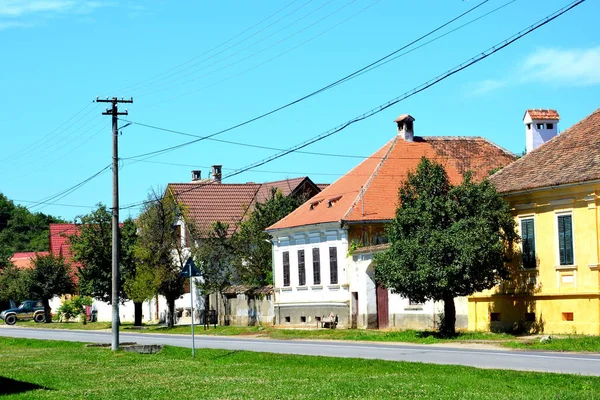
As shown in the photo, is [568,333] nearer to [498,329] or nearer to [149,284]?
[498,329]

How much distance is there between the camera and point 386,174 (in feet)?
167

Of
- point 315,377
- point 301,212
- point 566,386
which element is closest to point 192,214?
point 301,212

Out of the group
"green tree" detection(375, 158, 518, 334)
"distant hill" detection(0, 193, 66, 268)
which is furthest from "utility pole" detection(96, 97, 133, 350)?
"distant hill" detection(0, 193, 66, 268)

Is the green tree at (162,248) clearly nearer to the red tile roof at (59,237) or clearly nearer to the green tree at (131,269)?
the green tree at (131,269)

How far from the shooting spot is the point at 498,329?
3728 centimetres

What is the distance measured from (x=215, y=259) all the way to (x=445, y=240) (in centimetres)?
2496

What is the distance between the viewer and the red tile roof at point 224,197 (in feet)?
216

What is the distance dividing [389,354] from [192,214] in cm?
3882

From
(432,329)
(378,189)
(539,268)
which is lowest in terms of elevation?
(432,329)

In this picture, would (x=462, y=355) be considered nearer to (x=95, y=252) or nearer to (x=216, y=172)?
(x=95, y=252)

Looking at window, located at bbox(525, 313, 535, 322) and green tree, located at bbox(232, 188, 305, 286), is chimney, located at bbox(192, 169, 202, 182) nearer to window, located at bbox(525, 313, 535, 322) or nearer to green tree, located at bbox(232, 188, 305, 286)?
green tree, located at bbox(232, 188, 305, 286)

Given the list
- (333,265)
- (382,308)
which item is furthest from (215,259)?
(382,308)

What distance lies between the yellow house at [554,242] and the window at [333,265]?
39.1ft

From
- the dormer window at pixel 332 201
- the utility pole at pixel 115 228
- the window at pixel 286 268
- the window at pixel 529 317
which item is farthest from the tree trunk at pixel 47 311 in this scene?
the window at pixel 529 317
